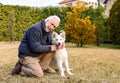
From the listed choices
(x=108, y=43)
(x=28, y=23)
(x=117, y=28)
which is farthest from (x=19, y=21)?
(x=117, y=28)

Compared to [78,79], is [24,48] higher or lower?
higher

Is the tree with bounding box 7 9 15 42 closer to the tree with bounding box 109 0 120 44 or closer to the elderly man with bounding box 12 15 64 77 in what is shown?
the tree with bounding box 109 0 120 44

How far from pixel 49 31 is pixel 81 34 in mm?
11488

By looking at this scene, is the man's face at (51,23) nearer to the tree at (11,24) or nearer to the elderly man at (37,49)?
the elderly man at (37,49)

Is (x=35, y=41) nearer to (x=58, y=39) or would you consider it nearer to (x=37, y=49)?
(x=37, y=49)

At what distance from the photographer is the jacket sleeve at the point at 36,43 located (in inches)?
257

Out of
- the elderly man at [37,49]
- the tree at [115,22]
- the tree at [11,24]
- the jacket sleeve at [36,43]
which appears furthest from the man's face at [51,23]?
the tree at [11,24]

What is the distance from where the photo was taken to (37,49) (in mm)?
6551

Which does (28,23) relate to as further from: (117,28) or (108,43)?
(117,28)

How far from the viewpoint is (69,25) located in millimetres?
18203

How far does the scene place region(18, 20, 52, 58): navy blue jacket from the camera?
21.5 feet

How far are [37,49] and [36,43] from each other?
4.8 inches

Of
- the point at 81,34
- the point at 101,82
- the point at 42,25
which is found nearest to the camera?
the point at 101,82

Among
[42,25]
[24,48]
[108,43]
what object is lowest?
[108,43]
